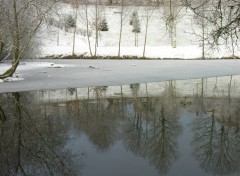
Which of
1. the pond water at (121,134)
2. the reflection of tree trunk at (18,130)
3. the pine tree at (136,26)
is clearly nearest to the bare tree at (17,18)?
the pond water at (121,134)

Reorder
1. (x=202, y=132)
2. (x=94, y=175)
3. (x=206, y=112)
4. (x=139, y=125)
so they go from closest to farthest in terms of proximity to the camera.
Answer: (x=94, y=175)
(x=202, y=132)
(x=139, y=125)
(x=206, y=112)

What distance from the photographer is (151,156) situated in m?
8.79

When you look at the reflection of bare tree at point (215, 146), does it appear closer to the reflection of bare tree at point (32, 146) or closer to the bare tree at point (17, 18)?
the reflection of bare tree at point (32, 146)

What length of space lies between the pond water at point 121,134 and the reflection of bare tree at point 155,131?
0.02 metres

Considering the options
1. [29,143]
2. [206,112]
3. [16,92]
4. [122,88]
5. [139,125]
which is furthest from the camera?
[122,88]

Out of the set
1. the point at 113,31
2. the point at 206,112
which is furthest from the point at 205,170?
the point at 113,31

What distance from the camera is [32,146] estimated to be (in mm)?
9711

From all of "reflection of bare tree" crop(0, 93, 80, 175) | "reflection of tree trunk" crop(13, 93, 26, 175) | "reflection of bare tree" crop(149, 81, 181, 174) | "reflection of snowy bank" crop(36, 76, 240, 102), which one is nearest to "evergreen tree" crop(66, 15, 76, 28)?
"reflection of snowy bank" crop(36, 76, 240, 102)

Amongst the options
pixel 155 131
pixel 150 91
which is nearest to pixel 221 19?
pixel 155 131

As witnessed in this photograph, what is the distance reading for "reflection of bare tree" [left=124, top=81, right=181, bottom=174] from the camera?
8.80 metres

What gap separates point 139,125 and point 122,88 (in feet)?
29.8

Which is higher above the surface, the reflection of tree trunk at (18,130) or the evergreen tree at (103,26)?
the evergreen tree at (103,26)

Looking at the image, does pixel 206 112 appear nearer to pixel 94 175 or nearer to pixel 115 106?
pixel 115 106

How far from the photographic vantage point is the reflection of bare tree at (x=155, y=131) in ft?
28.9
